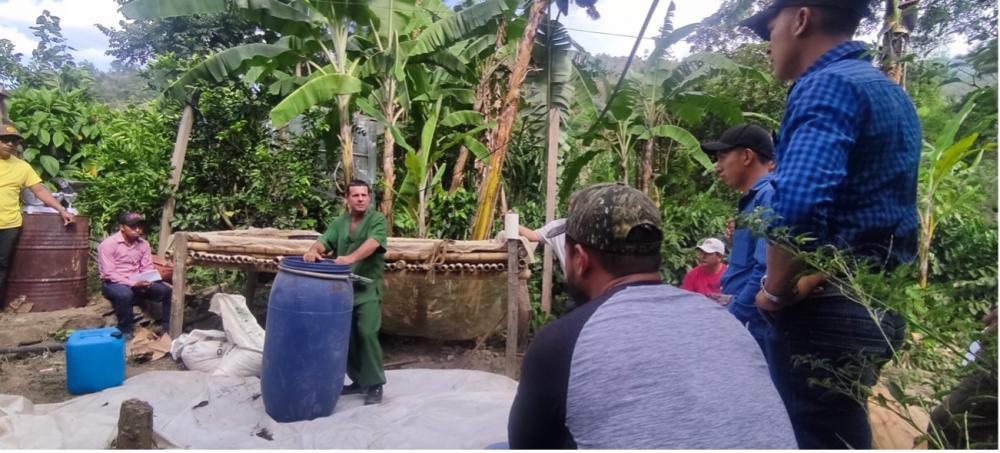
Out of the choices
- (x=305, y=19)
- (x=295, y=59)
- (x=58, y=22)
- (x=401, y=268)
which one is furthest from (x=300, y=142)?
(x=58, y=22)

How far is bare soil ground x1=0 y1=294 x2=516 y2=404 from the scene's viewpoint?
4.39m

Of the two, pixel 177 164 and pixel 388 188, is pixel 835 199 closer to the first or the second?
pixel 388 188

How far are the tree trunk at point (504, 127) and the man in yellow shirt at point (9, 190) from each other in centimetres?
407

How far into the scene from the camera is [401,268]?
4.93 metres

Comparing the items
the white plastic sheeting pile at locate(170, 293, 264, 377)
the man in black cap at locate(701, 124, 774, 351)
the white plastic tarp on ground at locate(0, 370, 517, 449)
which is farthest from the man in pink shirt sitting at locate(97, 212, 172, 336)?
the man in black cap at locate(701, 124, 774, 351)

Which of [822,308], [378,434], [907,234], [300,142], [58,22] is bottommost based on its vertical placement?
[378,434]

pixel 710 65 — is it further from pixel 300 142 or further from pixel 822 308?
pixel 822 308

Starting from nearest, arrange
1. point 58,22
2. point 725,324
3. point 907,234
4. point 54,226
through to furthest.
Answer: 1. point 725,324
2. point 907,234
3. point 54,226
4. point 58,22

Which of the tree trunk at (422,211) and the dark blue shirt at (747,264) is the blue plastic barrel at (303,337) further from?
the tree trunk at (422,211)

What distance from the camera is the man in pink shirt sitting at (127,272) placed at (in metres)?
5.35

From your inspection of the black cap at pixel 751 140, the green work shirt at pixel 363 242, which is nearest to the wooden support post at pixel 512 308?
the green work shirt at pixel 363 242

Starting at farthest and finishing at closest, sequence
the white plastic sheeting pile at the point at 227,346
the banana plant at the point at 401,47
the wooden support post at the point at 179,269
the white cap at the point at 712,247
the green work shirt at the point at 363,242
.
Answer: the banana plant at the point at 401,47 < the wooden support post at the point at 179,269 < the white plastic sheeting pile at the point at 227,346 < the white cap at the point at 712,247 < the green work shirt at the point at 363,242

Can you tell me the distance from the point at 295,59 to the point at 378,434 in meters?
4.49

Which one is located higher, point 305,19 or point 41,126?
point 305,19
